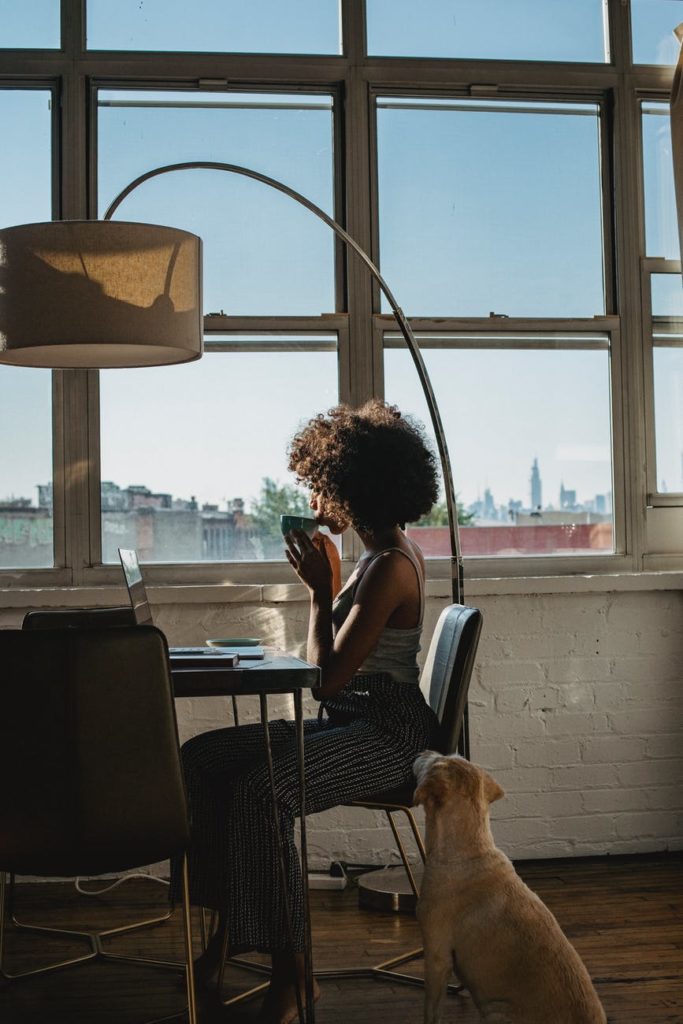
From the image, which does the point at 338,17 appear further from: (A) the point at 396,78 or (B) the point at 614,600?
(B) the point at 614,600

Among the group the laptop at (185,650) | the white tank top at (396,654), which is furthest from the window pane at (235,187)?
the white tank top at (396,654)

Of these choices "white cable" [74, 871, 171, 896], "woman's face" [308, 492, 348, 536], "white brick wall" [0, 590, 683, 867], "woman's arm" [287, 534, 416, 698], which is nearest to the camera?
"woman's arm" [287, 534, 416, 698]

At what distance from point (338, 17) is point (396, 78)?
30 cm

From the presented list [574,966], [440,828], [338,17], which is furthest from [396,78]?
[574,966]

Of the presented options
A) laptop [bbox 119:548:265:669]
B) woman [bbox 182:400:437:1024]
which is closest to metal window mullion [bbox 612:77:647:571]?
woman [bbox 182:400:437:1024]

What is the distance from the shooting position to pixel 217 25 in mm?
3924

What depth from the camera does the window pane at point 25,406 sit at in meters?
3.79

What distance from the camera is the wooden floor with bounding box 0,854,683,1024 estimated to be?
8.18 ft

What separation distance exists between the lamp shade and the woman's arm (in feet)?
2.19

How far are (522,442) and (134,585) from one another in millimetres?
1726

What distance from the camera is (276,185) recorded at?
3.30m

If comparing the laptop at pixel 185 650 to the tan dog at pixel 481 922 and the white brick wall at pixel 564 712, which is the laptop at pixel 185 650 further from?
the white brick wall at pixel 564 712

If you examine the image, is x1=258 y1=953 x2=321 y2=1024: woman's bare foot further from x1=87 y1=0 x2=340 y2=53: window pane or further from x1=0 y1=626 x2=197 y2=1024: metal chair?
x1=87 y1=0 x2=340 y2=53: window pane

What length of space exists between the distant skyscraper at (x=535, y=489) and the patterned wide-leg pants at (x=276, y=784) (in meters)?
1.43
